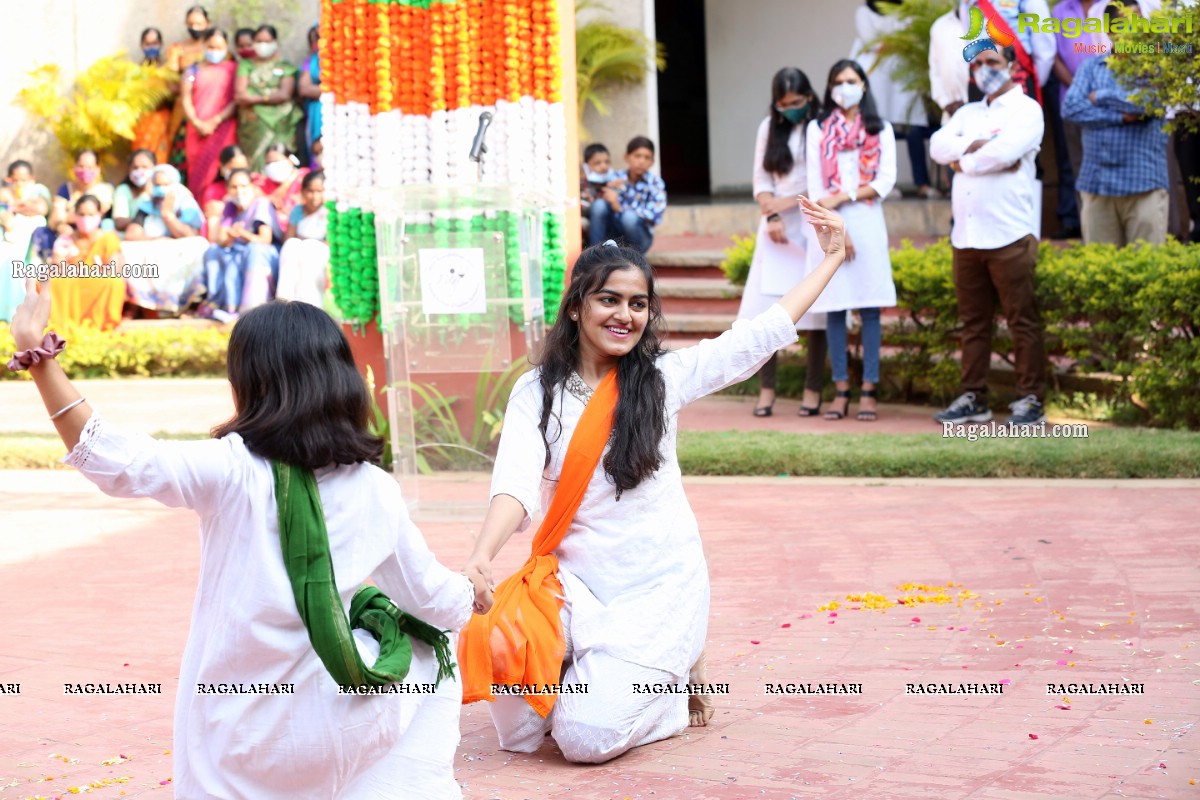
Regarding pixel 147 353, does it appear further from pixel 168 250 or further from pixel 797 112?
pixel 797 112

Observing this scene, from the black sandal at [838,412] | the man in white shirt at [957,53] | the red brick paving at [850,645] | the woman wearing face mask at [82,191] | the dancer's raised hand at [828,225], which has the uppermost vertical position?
the man in white shirt at [957,53]

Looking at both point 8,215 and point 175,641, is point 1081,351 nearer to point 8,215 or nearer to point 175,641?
point 175,641

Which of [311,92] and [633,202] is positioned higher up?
[311,92]

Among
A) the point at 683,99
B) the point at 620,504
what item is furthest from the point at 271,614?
the point at 683,99

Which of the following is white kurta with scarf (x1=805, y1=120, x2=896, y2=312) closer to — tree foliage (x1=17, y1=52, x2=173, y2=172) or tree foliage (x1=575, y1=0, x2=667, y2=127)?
tree foliage (x1=575, y1=0, x2=667, y2=127)

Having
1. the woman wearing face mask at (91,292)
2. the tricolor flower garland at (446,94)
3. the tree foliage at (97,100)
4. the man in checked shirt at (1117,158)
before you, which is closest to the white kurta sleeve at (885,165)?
the man in checked shirt at (1117,158)

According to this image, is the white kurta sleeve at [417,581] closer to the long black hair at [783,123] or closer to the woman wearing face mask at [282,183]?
the long black hair at [783,123]

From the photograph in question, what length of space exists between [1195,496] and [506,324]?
345 centimetres

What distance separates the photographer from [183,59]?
1617 centimetres

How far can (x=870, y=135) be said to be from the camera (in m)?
9.26

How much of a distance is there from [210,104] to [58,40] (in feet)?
7.32

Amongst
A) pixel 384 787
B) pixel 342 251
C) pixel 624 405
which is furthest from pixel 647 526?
pixel 342 251

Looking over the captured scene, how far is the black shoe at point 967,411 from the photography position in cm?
893

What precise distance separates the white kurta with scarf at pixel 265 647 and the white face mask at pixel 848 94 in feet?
22.4
